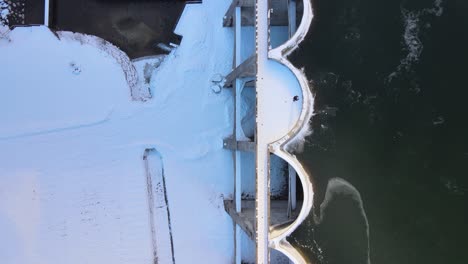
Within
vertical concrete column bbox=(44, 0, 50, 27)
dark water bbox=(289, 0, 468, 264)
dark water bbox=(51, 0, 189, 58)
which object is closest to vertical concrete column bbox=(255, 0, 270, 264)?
dark water bbox=(289, 0, 468, 264)

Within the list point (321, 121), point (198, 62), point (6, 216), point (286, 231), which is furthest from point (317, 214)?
point (6, 216)

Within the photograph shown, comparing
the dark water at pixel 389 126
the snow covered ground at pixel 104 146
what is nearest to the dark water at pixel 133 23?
the snow covered ground at pixel 104 146

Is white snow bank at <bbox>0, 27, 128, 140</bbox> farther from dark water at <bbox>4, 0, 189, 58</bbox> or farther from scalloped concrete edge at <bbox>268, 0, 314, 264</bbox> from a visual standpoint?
scalloped concrete edge at <bbox>268, 0, 314, 264</bbox>

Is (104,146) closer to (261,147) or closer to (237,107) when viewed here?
(237,107)

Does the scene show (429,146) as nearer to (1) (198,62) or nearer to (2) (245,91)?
(2) (245,91)

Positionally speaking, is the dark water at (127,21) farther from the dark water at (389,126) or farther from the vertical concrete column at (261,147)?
the dark water at (389,126)
